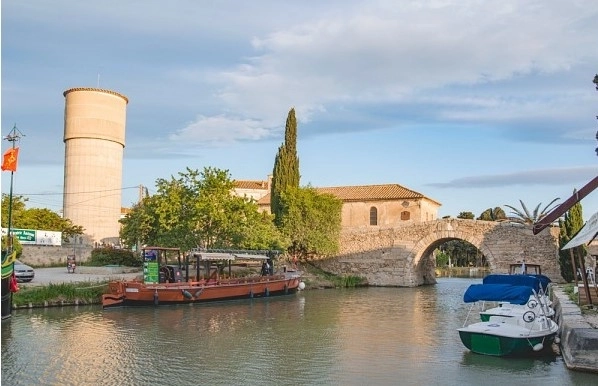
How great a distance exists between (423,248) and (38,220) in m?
28.7

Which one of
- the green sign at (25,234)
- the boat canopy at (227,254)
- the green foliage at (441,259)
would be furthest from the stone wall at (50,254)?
the green foliage at (441,259)

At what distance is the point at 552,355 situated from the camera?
42.5 ft

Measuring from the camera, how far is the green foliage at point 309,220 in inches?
1506

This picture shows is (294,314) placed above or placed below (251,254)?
below

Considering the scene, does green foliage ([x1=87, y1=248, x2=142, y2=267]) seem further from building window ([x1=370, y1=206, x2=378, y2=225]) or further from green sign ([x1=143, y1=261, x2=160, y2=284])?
building window ([x1=370, y1=206, x2=378, y2=225])

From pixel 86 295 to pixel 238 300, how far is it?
21.5ft

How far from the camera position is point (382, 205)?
4872 cm

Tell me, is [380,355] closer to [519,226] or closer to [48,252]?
[519,226]

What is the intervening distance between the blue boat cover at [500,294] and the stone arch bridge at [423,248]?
22.1 metres

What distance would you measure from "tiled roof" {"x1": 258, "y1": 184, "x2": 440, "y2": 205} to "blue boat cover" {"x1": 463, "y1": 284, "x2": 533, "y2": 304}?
3393cm

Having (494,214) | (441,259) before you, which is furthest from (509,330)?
(494,214)

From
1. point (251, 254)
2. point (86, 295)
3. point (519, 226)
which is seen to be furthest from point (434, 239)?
point (86, 295)

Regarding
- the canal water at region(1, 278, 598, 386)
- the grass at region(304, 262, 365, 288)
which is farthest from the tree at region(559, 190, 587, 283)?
the grass at region(304, 262, 365, 288)

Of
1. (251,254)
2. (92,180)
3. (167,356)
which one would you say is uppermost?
(92,180)
